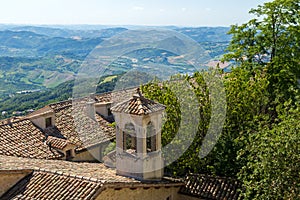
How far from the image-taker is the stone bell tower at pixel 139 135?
1606 cm

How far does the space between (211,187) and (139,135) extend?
4.44m

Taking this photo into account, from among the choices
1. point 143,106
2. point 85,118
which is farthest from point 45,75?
point 143,106

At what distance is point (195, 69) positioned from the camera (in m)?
21.5

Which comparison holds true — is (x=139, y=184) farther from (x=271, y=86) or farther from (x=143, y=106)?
(x=271, y=86)

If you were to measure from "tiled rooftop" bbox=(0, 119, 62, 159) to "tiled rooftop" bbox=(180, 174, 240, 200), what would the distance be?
7.91 metres

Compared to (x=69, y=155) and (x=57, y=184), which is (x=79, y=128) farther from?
(x=57, y=184)

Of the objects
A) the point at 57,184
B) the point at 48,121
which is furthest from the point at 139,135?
the point at 48,121

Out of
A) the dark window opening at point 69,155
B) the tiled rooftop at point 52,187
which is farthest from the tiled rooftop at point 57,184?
the dark window opening at point 69,155

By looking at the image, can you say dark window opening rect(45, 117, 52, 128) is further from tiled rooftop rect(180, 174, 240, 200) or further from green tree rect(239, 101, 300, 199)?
green tree rect(239, 101, 300, 199)

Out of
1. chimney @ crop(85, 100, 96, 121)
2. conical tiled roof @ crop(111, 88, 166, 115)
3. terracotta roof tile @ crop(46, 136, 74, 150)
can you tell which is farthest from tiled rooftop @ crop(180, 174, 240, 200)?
chimney @ crop(85, 100, 96, 121)

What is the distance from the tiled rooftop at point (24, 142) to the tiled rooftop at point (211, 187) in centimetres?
791

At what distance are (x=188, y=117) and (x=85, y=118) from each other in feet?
35.2

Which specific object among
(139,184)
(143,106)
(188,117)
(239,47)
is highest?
(239,47)

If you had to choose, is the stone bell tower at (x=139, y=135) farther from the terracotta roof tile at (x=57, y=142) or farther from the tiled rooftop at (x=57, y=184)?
the terracotta roof tile at (x=57, y=142)
